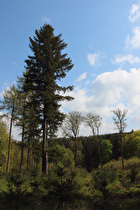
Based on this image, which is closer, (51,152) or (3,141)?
(51,152)

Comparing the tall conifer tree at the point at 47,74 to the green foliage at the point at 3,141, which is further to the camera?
the green foliage at the point at 3,141

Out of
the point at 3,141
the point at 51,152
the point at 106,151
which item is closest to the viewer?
the point at 51,152

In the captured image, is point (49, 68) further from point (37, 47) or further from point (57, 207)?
point (57, 207)

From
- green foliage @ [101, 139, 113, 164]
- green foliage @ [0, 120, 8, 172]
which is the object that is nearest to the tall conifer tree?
green foliage @ [0, 120, 8, 172]

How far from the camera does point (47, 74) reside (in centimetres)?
1472

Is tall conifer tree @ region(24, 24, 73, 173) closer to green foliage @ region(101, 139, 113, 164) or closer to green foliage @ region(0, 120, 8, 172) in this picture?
green foliage @ region(0, 120, 8, 172)

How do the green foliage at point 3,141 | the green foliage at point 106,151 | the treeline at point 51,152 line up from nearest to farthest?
the treeline at point 51,152 → the green foliage at point 3,141 → the green foliage at point 106,151

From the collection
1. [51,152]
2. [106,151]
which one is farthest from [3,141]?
[106,151]

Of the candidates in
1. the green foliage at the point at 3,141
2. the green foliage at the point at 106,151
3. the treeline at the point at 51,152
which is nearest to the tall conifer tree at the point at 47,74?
the treeline at the point at 51,152

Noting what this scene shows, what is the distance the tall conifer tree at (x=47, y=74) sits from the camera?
1408 cm

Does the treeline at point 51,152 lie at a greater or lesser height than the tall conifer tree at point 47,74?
lesser

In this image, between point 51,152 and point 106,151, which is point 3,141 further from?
point 106,151

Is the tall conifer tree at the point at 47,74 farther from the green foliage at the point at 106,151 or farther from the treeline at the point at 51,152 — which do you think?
the green foliage at the point at 106,151

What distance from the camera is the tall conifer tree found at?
14083mm
